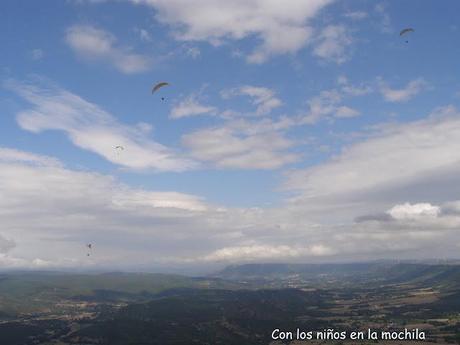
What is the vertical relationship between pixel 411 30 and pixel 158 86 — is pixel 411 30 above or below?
above

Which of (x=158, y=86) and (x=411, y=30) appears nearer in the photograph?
(x=411, y=30)
